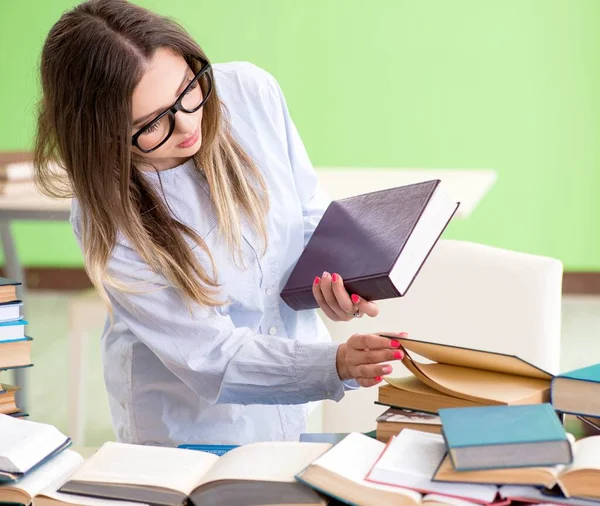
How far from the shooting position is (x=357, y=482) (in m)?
0.98

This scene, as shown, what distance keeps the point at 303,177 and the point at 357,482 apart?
0.86 metres

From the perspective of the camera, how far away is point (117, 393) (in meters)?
1.64

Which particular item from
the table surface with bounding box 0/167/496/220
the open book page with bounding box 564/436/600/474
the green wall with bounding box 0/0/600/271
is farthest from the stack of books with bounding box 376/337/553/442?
the green wall with bounding box 0/0/600/271

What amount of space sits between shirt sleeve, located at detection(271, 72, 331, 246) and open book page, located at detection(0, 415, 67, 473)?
70 centimetres

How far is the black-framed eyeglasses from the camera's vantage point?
1.33 m

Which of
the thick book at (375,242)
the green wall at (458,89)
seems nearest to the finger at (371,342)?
the thick book at (375,242)

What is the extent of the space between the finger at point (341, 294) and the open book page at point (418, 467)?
328mm

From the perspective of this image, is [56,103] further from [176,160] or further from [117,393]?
[117,393]

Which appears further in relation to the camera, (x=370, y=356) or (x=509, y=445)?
(x=370, y=356)

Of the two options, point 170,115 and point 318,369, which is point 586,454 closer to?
point 318,369

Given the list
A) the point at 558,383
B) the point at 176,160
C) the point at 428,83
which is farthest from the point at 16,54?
the point at 558,383

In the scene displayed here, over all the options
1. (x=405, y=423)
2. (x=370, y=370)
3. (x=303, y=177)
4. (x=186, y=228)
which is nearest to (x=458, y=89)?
(x=303, y=177)

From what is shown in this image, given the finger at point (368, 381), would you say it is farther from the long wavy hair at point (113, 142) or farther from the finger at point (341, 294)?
the long wavy hair at point (113, 142)

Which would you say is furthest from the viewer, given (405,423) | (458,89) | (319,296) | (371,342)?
(458,89)
